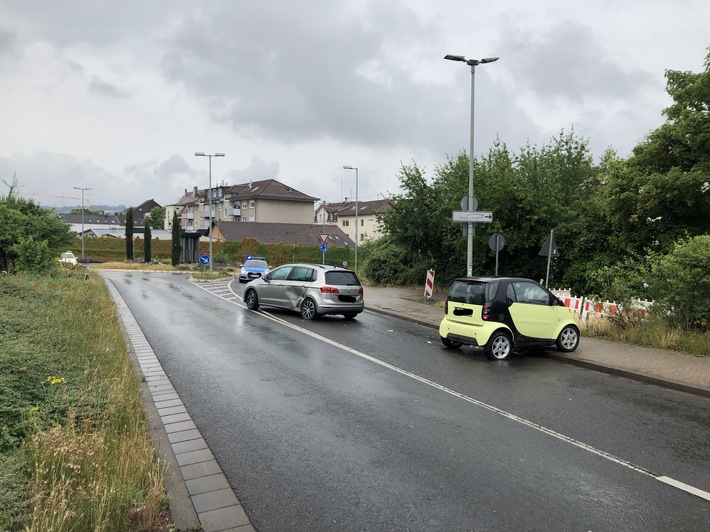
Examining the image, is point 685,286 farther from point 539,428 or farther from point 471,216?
point 471,216

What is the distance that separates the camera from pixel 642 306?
40.7ft

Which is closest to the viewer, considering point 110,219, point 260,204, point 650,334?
point 650,334

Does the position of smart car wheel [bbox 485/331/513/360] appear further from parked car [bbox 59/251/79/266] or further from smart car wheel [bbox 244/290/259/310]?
parked car [bbox 59/251/79/266]

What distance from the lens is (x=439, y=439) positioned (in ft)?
18.9

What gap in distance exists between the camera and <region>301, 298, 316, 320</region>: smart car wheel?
15891 millimetres

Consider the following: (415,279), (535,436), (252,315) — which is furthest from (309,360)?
(415,279)

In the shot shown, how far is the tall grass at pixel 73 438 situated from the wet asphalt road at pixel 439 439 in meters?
0.83

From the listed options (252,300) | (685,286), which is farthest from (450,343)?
(252,300)

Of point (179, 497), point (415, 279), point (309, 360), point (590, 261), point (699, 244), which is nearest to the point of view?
point (179, 497)

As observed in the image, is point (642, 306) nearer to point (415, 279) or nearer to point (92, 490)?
point (92, 490)

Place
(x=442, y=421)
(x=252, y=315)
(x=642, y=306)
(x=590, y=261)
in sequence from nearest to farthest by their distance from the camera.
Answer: (x=442, y=421) < (x=642, y=306) < (x=252, y=315) < (x=590, y=261)

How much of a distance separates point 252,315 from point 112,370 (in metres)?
9.77

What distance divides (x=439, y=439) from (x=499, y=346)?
5.10m

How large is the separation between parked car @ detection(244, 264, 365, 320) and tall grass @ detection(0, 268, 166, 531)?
8.18 meters
